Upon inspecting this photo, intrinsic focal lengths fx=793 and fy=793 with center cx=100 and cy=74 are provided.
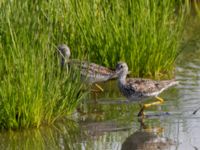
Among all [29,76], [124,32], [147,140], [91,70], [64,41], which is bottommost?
[147,140]

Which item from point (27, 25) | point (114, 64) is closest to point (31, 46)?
point (27, 25)

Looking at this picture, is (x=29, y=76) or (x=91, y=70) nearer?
(x=29, y=76)

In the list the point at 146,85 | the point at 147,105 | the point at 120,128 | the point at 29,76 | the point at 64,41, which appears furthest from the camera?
the point at 64,41

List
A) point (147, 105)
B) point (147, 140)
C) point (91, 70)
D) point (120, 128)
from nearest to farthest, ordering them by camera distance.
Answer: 1. point (147, 140)
2. point (120, 128)
3. point (147, 105)
4. point (91, 70)

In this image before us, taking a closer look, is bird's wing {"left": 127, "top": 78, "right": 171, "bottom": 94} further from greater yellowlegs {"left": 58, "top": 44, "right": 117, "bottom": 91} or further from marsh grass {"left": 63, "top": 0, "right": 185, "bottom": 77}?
marsh grass {"left": 63, "top": 0, "right": 185, "bottom": 77}

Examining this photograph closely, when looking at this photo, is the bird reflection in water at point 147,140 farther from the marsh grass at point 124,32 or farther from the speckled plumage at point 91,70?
the marsh grass at point 124,32

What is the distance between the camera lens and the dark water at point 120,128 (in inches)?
366

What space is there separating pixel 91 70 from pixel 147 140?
2.38 metres

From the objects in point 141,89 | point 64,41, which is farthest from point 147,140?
point 64,41

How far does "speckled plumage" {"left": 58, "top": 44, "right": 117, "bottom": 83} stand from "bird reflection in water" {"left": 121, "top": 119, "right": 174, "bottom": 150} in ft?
5.70

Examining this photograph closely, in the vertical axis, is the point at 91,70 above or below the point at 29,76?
below

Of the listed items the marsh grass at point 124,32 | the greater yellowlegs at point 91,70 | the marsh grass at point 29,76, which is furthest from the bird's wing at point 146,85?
the marsh grass at point 124,32

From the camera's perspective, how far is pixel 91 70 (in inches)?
455

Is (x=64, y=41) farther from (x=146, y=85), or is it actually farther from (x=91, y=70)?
(x=146, y=85)
